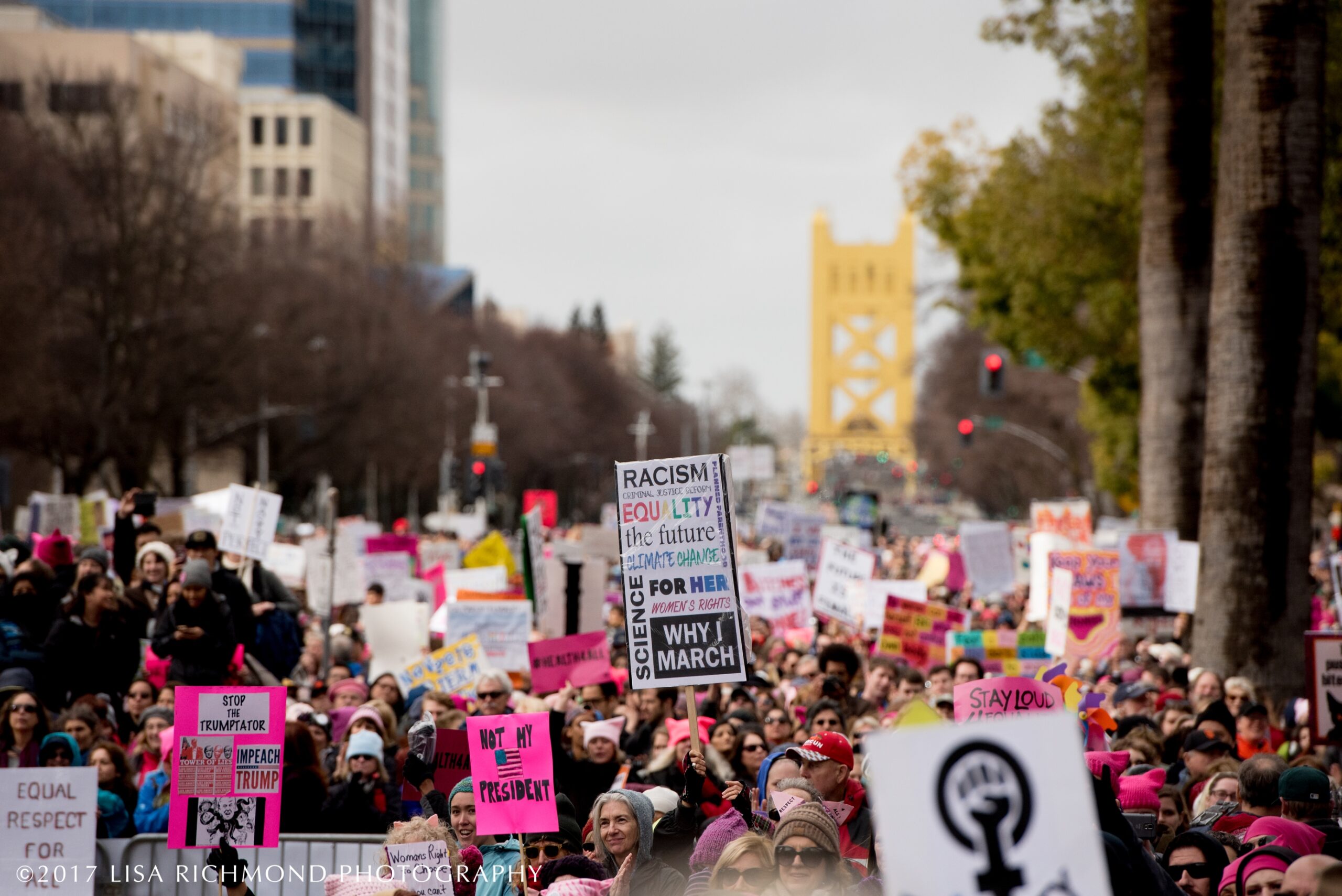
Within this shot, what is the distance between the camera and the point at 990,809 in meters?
3.87

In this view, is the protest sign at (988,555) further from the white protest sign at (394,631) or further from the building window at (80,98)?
the building window at (80,98)

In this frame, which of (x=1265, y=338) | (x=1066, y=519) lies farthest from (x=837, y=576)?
(x=1066, y=519)

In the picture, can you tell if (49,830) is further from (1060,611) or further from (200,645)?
(1060,611)

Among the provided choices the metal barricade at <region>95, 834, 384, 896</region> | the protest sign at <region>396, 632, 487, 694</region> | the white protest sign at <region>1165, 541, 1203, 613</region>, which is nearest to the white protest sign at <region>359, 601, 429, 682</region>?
the protest sign at <region>396, 632, 487, 694</region>

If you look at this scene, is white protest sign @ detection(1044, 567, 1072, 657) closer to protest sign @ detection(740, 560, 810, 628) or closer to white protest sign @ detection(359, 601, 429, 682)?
protest sign @ detection(740, 560, 810, 628)

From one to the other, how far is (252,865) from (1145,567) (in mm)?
10982

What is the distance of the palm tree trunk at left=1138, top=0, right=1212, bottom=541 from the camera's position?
62.5ft

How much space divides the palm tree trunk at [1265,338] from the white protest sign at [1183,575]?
3.14 feet

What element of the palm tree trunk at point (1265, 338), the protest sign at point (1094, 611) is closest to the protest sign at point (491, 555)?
the protest sign at point (1094, 611)

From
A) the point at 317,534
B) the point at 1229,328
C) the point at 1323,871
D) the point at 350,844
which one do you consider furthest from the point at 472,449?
the point at 1323,871

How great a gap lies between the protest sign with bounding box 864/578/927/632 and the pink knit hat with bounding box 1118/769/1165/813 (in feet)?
30.5

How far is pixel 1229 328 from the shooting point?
51.6 feet

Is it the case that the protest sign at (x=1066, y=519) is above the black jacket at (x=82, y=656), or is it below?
above

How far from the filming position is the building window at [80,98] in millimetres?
48812
